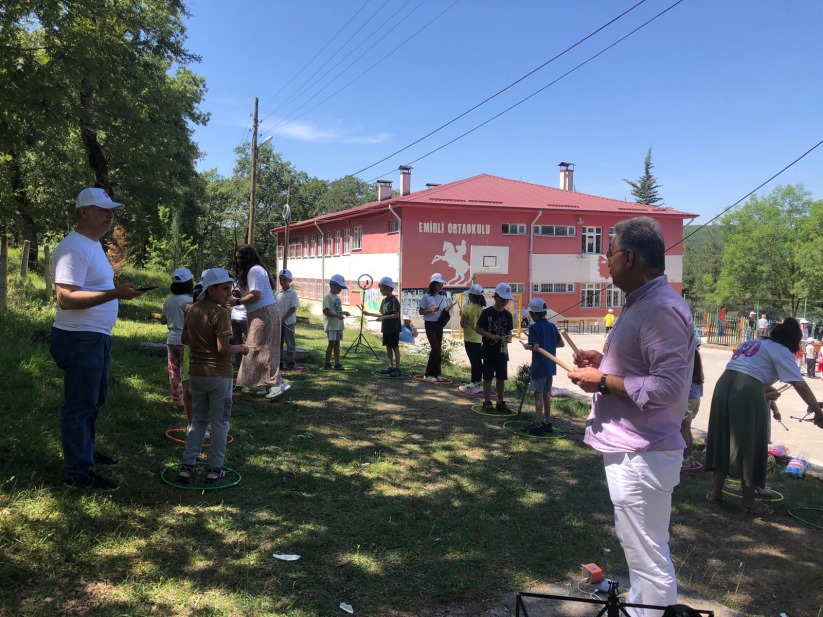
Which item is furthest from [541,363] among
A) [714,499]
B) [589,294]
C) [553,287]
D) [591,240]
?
[591,240]

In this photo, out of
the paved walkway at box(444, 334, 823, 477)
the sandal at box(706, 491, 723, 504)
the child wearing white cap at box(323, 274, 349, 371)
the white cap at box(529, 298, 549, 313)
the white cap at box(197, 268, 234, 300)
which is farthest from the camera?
the child wearing white cap at box(323, 274, 349, 371)

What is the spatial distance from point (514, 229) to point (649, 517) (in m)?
30.0

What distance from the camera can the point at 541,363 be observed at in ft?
23.2

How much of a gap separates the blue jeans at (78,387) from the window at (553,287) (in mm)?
29972

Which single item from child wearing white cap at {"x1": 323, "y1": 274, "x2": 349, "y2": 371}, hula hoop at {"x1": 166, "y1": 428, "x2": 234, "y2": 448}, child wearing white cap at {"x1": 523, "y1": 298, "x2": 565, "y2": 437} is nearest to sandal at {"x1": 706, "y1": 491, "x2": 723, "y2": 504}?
child wearing white cap at {"x1": 523, "y1": 298, "x2": 565, "y2": 437}

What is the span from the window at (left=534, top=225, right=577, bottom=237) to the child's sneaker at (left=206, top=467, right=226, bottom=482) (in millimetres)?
29473

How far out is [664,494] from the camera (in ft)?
8.14

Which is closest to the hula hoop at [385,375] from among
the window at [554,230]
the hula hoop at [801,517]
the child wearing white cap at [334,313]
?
the child wearing white cap at [334,313]

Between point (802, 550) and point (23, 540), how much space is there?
17.5 ft

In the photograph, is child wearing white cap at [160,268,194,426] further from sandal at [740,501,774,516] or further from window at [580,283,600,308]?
window at [580,283,600,308]

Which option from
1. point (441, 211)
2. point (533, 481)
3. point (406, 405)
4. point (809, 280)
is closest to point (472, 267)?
point (441, 211)

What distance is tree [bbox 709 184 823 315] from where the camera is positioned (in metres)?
48.8

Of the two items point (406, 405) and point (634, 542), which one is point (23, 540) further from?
point (406, 405)

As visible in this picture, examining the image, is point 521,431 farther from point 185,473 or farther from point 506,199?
point 506,199
